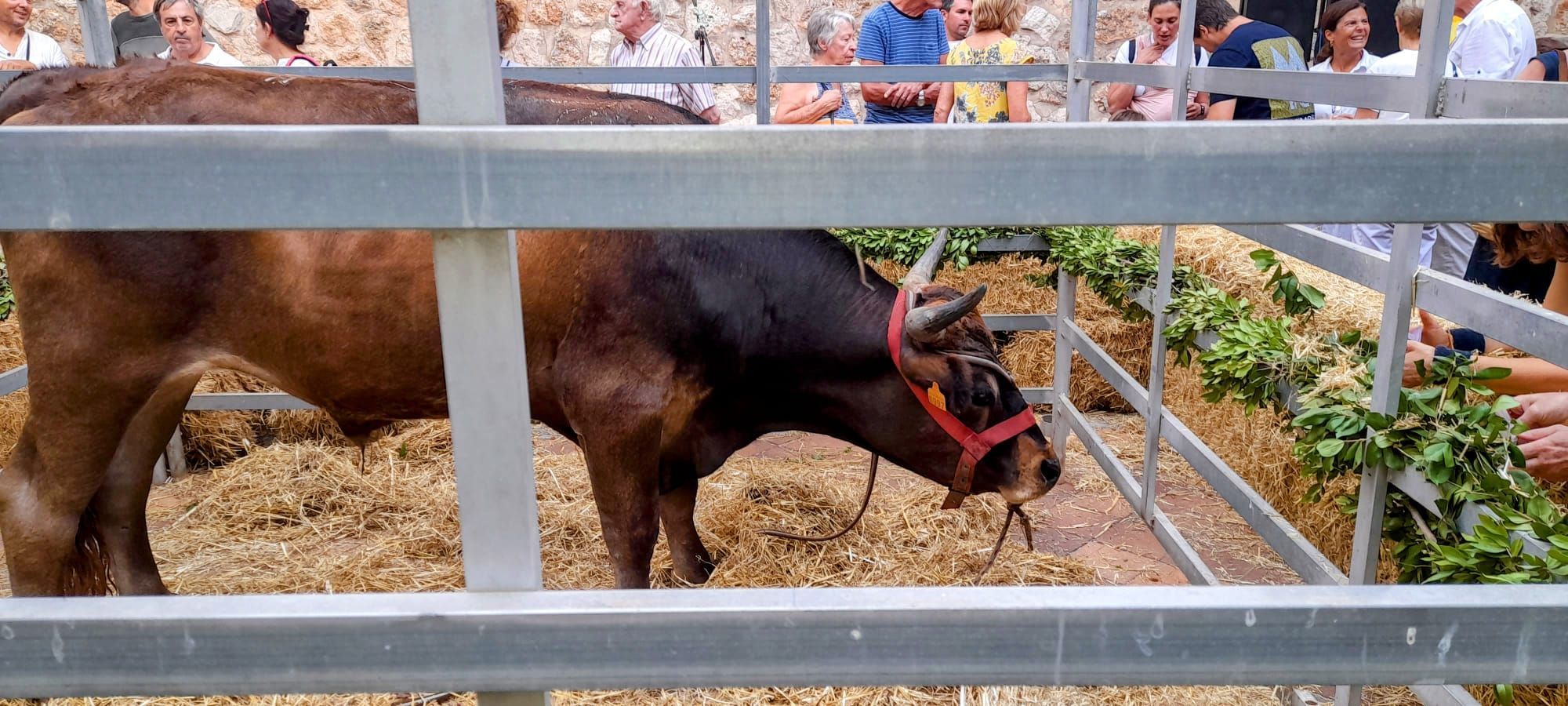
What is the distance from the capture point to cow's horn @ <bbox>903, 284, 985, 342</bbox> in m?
3.28

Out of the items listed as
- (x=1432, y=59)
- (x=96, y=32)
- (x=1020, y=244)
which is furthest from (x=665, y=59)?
(x=1432, y=59)

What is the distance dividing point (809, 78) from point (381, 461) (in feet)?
10.0

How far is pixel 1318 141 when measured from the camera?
1.06 m

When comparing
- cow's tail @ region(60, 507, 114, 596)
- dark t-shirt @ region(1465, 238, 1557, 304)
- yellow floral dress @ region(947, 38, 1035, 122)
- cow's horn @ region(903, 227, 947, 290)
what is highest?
yellow floral dress @ region(947, 38, 1035, 122)

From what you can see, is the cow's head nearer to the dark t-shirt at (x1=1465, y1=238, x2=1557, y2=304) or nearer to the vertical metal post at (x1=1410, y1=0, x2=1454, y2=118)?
the vertical metal post at (x1=1410, y1=0, x2=1454, y2=118)

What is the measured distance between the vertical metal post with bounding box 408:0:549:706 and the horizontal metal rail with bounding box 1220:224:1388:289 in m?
2.05

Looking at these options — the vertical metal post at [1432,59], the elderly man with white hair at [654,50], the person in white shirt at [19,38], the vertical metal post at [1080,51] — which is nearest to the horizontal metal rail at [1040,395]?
the vertical metal post at [1080,51]

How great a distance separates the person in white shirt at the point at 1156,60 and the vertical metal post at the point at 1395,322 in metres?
3.93

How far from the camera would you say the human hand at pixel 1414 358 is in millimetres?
3029

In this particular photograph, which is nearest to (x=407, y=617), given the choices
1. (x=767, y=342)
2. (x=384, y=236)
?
(x=384, y=236)

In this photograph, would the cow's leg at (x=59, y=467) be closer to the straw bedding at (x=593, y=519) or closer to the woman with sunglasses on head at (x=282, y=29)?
the straw bedding at (x=593, y=519)

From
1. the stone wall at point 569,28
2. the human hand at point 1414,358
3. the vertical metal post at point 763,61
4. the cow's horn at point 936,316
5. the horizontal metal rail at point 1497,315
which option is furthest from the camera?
the stone wall at point 569,28

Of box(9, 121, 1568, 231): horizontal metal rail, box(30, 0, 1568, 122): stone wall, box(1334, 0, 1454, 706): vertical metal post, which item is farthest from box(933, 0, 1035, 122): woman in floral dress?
box(9, 121, 1568, 231): horizontal metal rail

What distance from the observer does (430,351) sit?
331cm
